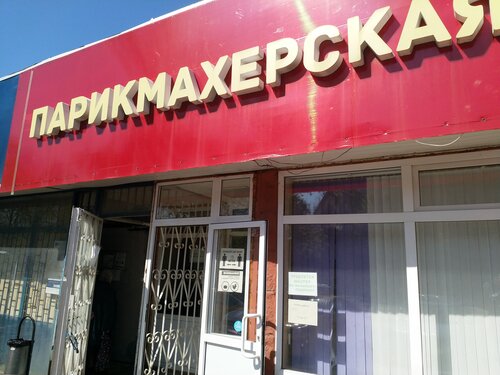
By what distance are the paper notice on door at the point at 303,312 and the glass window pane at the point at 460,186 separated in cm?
150

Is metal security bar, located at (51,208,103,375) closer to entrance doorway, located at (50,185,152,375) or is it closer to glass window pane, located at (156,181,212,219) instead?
entrance doorway, located at (50,185,152,375)

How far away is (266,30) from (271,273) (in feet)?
8.35

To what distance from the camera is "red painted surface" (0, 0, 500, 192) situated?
3.20 metres

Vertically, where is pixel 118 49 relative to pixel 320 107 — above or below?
above

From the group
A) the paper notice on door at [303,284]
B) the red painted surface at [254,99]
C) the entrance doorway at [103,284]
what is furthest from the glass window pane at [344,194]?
the entrance doorway at [103,284]

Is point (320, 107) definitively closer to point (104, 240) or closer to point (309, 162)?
point (309, 162)

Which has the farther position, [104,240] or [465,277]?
[104,240]

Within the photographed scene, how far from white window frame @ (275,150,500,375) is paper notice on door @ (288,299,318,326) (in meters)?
0.11

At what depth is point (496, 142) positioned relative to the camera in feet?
11.6

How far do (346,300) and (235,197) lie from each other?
1.76 m

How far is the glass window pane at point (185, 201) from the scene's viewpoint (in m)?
5.22

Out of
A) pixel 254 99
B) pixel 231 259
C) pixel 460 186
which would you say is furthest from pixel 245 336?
pixel 460 186

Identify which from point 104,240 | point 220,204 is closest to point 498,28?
point 220,204

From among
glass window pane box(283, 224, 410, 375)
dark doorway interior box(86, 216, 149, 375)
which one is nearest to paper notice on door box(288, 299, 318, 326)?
glass window pane box(283, 224, 410, 375)
